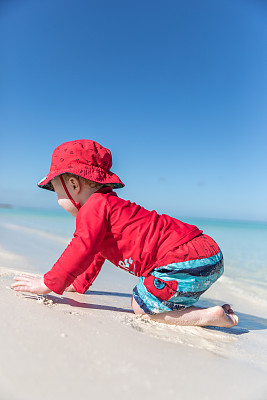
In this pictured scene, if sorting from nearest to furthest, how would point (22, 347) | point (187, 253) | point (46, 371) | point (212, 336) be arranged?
point (46, 371), point (22, 347), point (212, 336), point (187, 253)

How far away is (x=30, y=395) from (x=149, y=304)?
3.80 feet

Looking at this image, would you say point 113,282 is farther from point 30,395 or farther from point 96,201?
point 30,395

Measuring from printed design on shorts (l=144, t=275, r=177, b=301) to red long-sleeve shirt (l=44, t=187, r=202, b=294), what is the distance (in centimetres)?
7

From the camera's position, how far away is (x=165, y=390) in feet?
3.24

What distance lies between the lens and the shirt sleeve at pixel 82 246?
178 cm

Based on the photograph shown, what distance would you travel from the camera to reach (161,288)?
6.35 ft

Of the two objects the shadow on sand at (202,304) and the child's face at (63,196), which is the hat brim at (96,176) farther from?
the shadow on sand at (202,304)

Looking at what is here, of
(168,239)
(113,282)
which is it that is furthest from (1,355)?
(113,282)

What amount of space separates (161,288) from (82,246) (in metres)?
0.55

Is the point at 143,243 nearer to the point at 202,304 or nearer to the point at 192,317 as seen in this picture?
the point at 192,317

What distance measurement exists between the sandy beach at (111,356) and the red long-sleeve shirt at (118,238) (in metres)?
0.23

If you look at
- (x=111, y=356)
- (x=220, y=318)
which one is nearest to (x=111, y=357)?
(x=111, y=356)

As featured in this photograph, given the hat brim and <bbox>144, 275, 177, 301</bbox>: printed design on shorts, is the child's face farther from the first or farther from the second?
<bbox>144, 275, 177, 301</bbox>: printed design on shorts

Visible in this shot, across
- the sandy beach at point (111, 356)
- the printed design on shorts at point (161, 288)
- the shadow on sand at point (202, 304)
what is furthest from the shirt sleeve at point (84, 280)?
the printed design on shorts at point (161, 288)
